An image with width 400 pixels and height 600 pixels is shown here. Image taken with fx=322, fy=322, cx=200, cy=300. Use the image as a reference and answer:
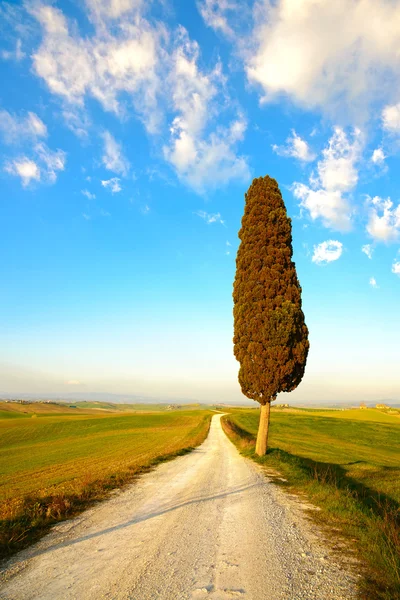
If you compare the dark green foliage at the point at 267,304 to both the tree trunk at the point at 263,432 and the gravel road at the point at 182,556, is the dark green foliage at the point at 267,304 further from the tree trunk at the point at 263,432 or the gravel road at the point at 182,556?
the gravel road at the point at 182,556

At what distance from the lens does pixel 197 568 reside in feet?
16.4

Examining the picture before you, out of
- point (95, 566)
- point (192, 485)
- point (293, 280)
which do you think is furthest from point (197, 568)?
point (293, 280)

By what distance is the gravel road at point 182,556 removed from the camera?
4336mm

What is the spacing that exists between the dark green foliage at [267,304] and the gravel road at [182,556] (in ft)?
33.4

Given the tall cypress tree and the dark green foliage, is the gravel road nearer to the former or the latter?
the dark green foliage

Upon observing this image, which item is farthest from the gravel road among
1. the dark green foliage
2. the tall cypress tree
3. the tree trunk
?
the tree trunk

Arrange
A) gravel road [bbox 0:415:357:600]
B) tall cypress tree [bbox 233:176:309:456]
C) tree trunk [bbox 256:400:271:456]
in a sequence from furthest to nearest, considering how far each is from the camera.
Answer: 1. tree trunk [bbox 256:400:271:456]
2. tall cypress tree [bbox 233:176:309:456]
3. gravel road [bbox 0:415:357:600]

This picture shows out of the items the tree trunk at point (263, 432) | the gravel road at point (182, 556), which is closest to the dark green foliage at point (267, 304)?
the tree trunk at point (263, 432)

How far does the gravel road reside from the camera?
4336 mm

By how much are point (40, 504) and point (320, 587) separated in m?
7.10

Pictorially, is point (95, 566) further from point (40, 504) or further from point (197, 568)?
point (40, 504)

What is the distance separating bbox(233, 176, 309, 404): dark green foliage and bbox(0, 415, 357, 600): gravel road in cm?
1017

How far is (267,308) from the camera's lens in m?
19.8

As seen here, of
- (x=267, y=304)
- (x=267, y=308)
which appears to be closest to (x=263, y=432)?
(x=267, y=308)
